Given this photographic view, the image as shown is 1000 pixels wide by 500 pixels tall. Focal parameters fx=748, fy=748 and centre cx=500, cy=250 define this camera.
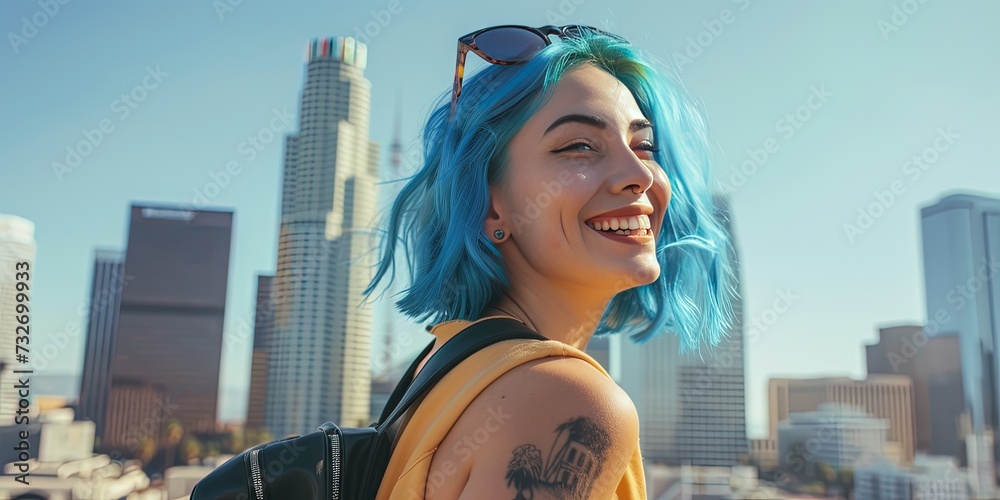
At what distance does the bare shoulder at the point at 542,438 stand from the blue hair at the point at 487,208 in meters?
0.26

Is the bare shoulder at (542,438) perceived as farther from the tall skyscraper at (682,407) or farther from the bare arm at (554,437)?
the tall skyscraper at (682,407)

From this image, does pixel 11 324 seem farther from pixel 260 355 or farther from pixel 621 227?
pixel 260 355

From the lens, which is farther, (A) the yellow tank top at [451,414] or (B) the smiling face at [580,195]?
(B) the smiling face at [580,195]

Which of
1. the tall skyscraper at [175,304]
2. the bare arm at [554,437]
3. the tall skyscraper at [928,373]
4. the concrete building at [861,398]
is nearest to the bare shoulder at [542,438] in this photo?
the bare arm at [554,437]

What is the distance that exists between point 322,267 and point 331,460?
49.9 metres

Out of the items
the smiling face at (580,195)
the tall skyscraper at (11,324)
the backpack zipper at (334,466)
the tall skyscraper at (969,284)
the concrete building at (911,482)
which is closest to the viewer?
the backpack zipper at (334,466)

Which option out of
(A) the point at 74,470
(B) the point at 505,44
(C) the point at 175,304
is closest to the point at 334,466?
(B) the point at 505,44

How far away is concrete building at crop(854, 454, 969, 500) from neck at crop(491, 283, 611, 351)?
183 feet

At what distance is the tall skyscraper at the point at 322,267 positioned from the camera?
49.4 meters

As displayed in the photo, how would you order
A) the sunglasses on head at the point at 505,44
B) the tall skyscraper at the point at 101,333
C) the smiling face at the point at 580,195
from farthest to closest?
the tall skyscraper at the point at 101,333, the sunglasses on head at the point at 505,44, the smiling face at the point at 580,195

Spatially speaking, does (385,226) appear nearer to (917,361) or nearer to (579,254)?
(579,254)

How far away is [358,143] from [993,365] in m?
56.4

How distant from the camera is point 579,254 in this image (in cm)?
86

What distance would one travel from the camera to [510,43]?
3.20 ft
